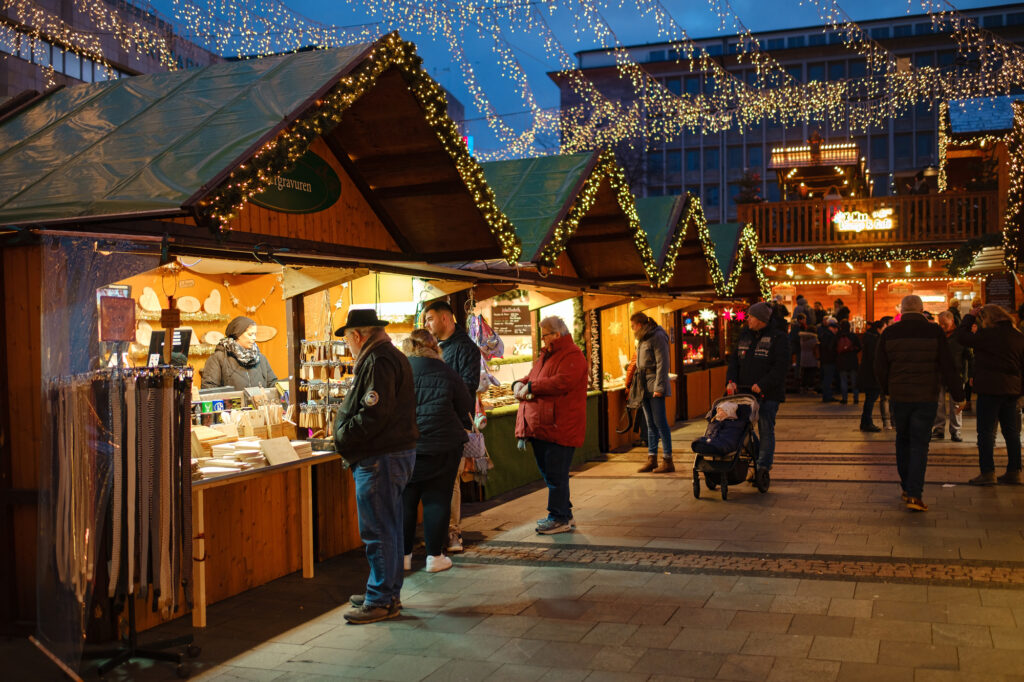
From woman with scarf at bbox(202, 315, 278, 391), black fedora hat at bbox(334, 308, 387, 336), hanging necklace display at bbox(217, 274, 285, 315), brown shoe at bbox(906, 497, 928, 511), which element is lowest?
brown shoe at bbox(906, 497, 928, 511)

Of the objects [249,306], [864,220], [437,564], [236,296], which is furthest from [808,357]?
[437,564]

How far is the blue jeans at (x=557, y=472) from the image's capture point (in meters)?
8.17

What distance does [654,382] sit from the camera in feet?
38.1

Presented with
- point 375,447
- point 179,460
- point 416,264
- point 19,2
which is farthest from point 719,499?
point 19,2

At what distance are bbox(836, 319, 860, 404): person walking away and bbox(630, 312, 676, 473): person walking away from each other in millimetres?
8242

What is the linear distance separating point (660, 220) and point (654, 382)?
137 inches

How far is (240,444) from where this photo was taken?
6.56 m

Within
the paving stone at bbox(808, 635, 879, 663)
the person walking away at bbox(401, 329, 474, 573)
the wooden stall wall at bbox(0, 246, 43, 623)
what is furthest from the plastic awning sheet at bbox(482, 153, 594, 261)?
the paving stone at bbox(808, 635, 879, 663)

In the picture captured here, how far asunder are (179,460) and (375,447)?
115 cm

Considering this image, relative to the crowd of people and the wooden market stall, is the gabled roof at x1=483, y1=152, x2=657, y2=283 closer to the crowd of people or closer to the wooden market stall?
the wooden market stall

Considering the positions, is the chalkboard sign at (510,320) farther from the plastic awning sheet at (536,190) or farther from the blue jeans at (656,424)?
the blue jeans at (656,424)

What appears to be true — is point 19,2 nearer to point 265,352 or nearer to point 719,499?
point 265,352

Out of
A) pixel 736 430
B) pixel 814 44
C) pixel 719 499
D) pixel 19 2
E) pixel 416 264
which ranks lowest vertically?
pixel 719 499

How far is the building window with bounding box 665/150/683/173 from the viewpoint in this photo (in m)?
70.0
